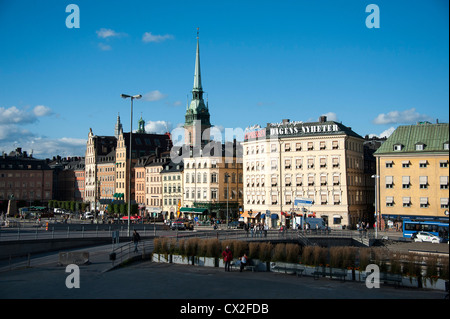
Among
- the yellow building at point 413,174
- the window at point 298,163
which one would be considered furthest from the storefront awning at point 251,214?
the yellow building at point 413,174

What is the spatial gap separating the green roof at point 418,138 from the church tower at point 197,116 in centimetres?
8670

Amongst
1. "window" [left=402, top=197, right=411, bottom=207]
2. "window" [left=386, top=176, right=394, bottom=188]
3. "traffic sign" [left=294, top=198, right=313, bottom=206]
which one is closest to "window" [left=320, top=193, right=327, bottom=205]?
"traffic sign" [left=294, top=198, right=313, bottom=206]

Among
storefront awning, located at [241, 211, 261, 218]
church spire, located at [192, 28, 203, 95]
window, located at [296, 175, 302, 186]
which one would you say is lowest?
storefront awning, located at [241, 211, 261, 218]

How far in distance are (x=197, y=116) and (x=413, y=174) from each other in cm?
9250

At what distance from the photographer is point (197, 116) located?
15975cm

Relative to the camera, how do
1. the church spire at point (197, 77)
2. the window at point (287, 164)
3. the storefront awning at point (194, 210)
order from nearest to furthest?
the window at point (287, 164) → the storefront awning at point (194, 210) → the church spire at point (197, 77)

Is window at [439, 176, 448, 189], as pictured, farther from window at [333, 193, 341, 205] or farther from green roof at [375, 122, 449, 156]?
window at [333, 193, 341, 205]

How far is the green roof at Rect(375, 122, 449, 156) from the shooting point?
2805 inches

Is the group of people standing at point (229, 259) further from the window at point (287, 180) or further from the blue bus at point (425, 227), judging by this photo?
the window at point (287, 180)

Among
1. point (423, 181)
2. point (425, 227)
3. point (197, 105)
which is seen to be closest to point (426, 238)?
point (425, 227)

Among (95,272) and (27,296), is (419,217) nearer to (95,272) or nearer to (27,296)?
(95,272)

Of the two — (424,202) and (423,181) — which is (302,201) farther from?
(423,181)

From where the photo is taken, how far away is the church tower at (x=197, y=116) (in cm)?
15938

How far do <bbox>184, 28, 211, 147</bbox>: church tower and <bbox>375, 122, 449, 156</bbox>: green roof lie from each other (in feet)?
284
